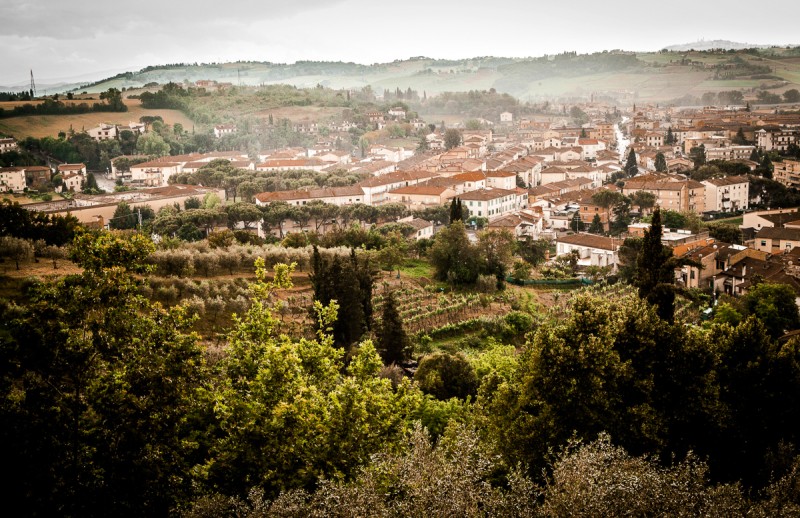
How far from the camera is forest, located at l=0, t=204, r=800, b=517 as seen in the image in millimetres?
6000

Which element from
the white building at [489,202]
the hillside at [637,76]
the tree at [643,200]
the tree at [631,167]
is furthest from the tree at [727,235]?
the hillside at [637,76]

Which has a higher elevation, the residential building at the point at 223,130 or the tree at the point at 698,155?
the residential building at the point at 223,130

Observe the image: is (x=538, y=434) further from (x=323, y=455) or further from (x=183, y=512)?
(x=183, y=512)

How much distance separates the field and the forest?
5213cm

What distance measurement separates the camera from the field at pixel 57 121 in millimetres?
54688

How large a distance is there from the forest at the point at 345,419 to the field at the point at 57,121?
52.1 m

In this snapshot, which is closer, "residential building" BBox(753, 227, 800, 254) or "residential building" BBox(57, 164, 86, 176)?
"residential building" BBox(753, 227, 800, 254)

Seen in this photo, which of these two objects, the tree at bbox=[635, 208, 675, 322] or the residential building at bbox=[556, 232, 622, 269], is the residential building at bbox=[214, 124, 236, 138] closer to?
the residential building at bbox=[556, 232, 622, 269]

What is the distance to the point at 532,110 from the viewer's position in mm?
120875

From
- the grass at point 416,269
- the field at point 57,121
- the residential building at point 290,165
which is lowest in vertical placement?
the grass at point 416,269

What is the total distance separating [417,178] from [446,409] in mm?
43460

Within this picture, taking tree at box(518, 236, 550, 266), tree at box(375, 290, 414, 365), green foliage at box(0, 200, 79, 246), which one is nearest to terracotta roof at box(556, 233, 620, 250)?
tree at box(518, 236, 550, 266)

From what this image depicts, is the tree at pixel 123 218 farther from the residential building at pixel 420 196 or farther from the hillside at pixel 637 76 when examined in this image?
the hillside at pixel 637 76

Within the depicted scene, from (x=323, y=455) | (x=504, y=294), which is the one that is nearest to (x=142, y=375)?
(x=323, y=455)
